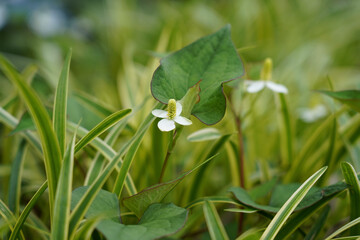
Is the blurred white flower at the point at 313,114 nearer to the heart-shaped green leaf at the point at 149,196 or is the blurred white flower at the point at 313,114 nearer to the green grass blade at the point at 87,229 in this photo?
the heart-shaped green leaf at the point at 149,196

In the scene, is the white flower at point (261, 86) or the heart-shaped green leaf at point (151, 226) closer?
the heart-shaped green leaf at point (151, 226)

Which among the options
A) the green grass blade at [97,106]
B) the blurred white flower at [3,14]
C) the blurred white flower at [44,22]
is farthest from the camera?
the blurred white flower at [44,22]

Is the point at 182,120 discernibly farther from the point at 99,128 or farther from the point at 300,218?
the point at 300,218

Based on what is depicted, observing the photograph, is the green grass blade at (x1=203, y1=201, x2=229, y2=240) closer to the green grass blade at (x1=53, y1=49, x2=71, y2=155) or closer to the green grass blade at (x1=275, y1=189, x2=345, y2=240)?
the green grass blade at (x1=275, y1=189, x2=345, y2=240)

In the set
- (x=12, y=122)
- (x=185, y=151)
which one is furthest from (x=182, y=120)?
(x=185, y=151)

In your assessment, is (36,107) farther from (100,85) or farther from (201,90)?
(100,85)

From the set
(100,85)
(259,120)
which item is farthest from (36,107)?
(100,85)

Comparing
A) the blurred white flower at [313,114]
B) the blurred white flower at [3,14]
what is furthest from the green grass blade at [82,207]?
the blurred white flower at [3,14]
